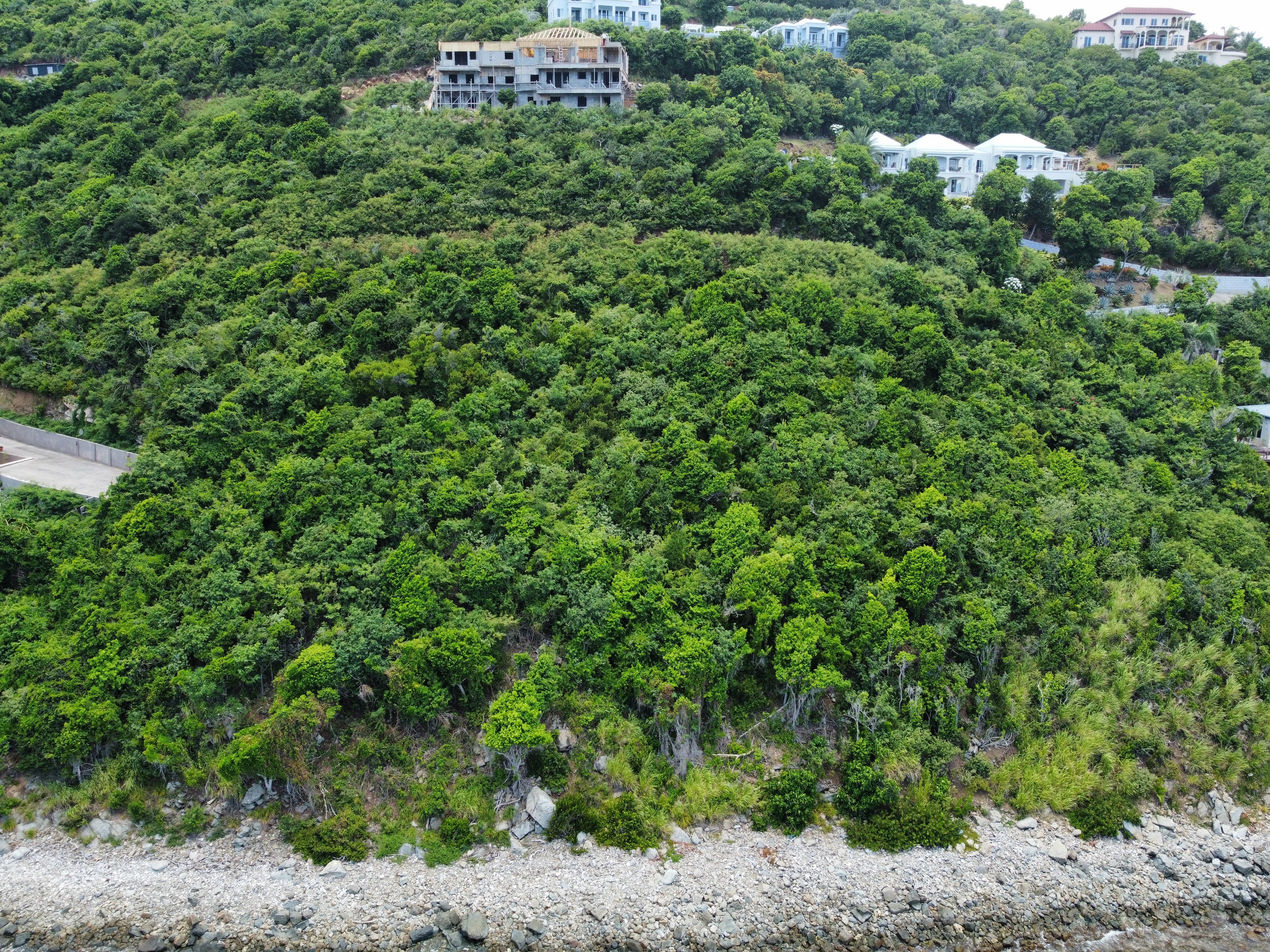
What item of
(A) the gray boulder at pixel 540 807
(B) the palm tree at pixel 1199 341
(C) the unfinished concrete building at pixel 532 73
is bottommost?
(A) the gray boulder at pixel 540 807

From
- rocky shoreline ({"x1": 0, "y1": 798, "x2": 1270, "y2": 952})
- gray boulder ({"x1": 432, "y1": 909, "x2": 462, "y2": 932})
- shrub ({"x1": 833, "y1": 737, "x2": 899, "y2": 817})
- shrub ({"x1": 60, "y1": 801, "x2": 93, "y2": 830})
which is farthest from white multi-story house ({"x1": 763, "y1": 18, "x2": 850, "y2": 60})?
shrub ({"x1": 60, "y1": 801, "x2": 93, "y2": 830})

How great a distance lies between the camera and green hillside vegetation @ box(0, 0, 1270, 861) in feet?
80.8

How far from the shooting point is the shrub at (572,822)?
23500 mm

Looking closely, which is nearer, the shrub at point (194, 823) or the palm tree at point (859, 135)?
the shrub at point (194, 823)

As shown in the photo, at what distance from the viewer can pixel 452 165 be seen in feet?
141

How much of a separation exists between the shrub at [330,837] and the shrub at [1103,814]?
18319 millimetres

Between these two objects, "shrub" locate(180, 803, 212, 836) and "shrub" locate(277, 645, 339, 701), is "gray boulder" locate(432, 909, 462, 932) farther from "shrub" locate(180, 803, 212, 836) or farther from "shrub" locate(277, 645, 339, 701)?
"shrub" locate(180, 803, 212, 836)

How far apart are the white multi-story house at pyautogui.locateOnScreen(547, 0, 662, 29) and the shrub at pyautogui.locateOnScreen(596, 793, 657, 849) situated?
48.4 m

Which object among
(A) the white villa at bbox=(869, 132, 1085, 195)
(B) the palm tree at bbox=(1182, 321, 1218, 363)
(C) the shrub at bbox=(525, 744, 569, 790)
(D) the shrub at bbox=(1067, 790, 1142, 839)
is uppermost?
(A) the white villa at bbox=(869, 132, 1085, 195)

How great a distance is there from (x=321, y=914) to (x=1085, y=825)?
62.8ft

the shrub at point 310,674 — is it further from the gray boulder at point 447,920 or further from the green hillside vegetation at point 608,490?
the gray boulder at point 447,920

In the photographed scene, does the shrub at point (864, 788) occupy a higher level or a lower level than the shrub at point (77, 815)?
higher

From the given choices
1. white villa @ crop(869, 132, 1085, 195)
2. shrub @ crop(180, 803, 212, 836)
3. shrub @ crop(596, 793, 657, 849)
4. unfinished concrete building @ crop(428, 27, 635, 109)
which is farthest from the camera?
white villa @ crop(869, 132, 1085, 195)

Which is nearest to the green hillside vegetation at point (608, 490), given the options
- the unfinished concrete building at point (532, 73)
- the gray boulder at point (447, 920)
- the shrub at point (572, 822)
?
the shrub at point (572, 822)
